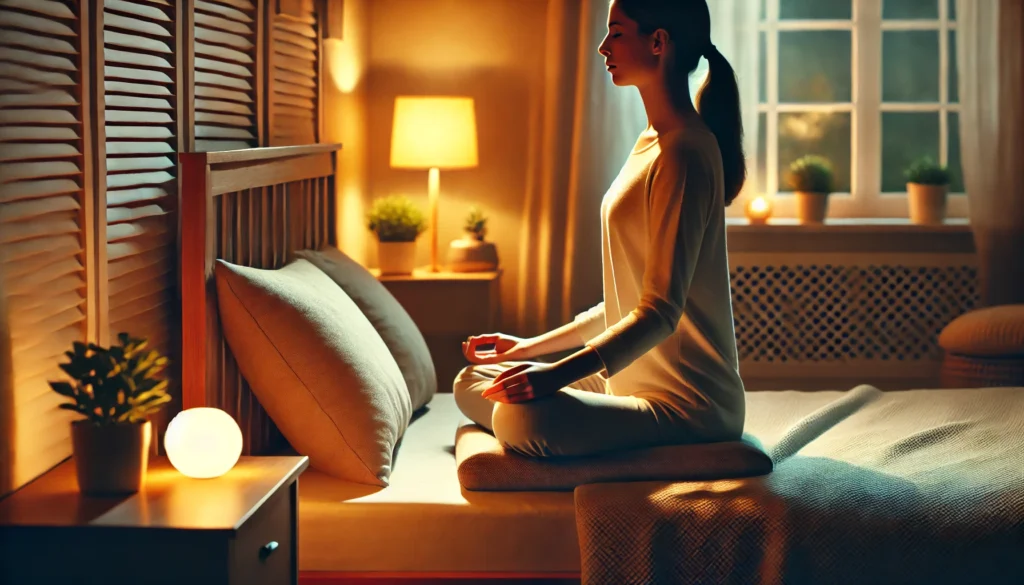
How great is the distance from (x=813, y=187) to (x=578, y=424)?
2135 millimetres

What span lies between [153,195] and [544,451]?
0.81 m

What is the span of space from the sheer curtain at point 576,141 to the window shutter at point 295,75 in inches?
34.6

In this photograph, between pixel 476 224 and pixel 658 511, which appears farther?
pixel 476 224

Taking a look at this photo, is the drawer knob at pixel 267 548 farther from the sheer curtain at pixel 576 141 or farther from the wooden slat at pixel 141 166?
the sheer curtain at pixel 576 141

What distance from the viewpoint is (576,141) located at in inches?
141

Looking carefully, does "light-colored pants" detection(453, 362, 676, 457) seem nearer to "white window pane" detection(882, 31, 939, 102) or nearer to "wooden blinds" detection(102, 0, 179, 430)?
"wooden blinds" detection(102, 0, 179, 430)

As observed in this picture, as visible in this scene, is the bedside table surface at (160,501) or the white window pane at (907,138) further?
the white window pane at (907,138)

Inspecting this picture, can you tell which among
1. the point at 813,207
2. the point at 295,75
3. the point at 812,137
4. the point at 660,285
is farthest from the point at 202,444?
the point at 812,137

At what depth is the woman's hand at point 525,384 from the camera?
1.79 m

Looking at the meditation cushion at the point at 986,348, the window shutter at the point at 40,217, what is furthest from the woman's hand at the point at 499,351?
the meditation cushion at the point at 986,348

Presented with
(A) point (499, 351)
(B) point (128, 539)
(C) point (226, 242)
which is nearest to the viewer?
(B) point (128, 539)

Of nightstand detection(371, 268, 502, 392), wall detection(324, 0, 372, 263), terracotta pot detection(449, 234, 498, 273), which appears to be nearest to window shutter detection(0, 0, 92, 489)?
wall detection(324, 0, 372, 263)

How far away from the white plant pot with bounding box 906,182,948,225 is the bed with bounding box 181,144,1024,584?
1619mm

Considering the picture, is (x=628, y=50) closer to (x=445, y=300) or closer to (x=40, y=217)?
(x=40, y=217)
